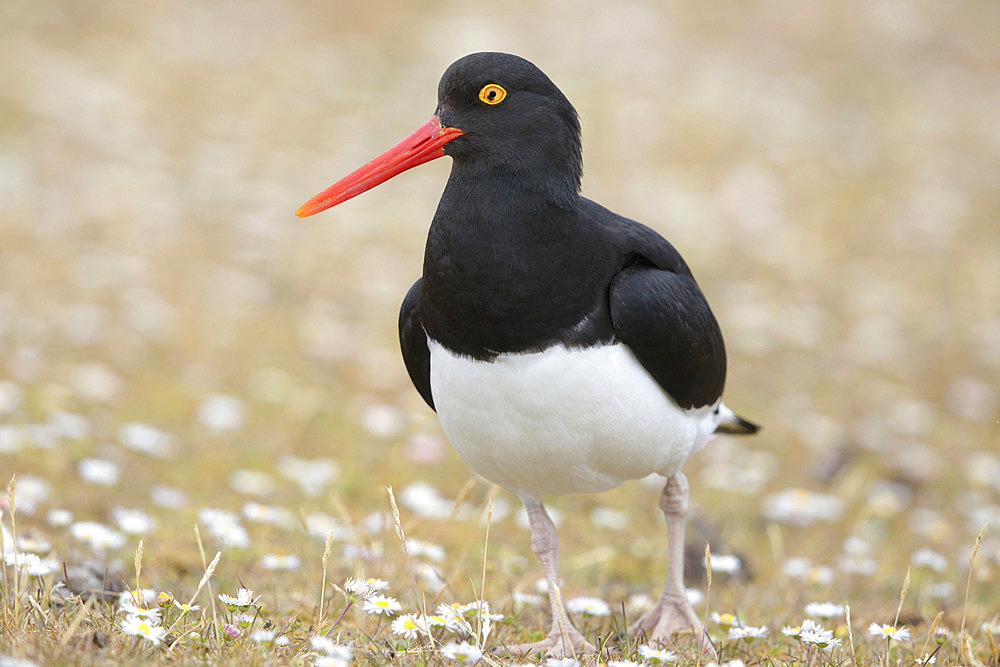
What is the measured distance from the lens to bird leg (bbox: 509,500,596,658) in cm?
363

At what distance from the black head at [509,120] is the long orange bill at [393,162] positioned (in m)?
0.03

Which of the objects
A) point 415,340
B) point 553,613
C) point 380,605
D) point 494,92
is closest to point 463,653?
point 380,605

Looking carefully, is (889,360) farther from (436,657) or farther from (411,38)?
(411,38)

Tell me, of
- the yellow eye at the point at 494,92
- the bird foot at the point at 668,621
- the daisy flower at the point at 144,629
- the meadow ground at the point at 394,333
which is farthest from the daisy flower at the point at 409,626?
the yellow eye at the point at 494,92

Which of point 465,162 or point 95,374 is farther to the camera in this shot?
point 95,374

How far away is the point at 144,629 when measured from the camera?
9.74 feet

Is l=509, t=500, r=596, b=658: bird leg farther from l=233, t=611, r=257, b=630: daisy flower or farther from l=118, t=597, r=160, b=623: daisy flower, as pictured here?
l=118, t=597, r=160, b=623: daisy flower

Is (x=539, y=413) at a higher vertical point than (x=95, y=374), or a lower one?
higher

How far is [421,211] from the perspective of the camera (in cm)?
1202

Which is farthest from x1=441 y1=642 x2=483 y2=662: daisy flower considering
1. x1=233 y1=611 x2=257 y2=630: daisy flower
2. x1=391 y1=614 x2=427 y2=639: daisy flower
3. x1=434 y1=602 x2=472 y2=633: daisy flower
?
x1=233 y1=611 x2=257 y2=630: daisy flower

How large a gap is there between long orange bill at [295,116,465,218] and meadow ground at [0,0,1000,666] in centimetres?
127

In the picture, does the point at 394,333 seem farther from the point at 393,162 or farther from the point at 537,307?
the point at 537,307

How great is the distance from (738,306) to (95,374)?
20.1 feet

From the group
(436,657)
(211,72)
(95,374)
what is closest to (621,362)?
(436,657)
